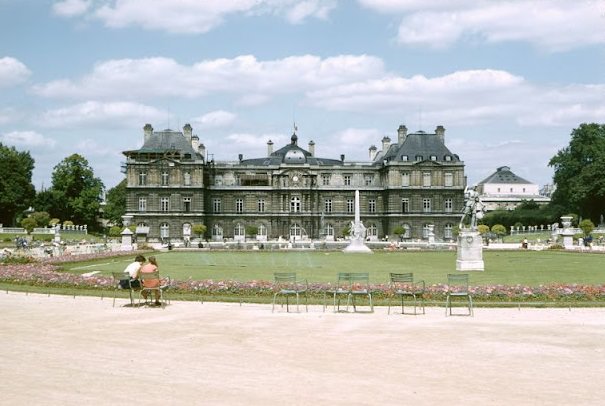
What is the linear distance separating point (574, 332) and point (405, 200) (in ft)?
233

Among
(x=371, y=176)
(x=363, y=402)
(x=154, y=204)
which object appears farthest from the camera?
(x=371, y=176)

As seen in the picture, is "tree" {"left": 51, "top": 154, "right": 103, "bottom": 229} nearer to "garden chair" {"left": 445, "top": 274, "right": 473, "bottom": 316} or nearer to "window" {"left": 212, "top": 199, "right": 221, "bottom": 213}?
"window" {"left": 212, "top": 199, "right": 221, "bottom": 213}

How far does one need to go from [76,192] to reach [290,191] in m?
25.1

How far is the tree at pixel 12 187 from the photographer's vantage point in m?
80.4

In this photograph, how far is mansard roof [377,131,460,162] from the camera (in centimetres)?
8550

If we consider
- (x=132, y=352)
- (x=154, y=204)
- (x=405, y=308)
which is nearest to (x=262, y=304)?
(x=405, y=308)

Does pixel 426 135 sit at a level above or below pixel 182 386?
above

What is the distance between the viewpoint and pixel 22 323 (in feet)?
49.5

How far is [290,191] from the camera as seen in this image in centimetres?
8744

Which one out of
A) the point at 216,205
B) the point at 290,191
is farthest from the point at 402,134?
the point at 216,205

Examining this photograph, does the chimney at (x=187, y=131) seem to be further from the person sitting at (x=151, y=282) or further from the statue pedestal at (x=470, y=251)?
the person sitting at (x=151, y=282)

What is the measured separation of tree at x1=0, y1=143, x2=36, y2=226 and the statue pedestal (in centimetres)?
6225

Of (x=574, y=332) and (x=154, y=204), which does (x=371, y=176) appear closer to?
(x=154, y=204)

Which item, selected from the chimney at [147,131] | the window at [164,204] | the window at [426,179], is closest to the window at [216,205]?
the window at [164,204]
